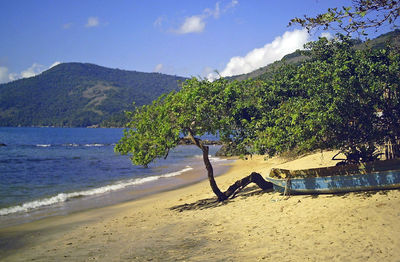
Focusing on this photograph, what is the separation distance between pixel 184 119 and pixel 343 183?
20.6 ft

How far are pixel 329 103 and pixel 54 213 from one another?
13810 millimetres

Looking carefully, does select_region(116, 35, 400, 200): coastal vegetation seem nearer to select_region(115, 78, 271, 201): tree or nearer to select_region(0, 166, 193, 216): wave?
select_region(115, 78, 271, 201): tree

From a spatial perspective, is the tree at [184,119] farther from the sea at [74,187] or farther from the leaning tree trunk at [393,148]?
the sea at [74,187]

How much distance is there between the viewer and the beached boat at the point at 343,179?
1116 centimetres

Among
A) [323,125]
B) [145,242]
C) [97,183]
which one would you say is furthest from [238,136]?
[97,183]

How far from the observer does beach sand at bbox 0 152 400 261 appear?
8156 mm

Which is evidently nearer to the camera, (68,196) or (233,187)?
(233,187)

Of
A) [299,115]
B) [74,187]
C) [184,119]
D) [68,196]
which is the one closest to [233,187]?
[184,119]

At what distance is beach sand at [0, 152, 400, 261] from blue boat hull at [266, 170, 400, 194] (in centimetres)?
26

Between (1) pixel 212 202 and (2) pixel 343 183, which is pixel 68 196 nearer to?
(1) pixel 212 202

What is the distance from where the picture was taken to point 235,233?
10.2 metres

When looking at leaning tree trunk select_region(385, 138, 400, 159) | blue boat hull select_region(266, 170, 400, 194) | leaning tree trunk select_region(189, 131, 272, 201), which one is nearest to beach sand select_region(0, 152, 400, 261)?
blue boat hull select_region(266, 170, 400, 194)

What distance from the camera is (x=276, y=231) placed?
9766 mm

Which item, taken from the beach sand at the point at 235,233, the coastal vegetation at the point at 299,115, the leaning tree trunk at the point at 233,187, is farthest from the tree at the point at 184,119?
the beach sand at the point at 235,233
